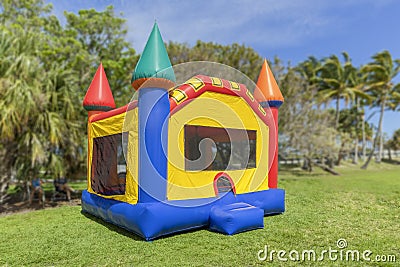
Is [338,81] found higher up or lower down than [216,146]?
higher up

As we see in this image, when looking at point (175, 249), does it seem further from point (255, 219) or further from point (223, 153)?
point (223, 153)

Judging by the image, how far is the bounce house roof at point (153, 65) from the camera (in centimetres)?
483

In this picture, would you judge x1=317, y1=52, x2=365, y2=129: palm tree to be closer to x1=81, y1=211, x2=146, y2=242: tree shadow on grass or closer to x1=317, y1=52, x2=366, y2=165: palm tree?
x1=317, y1=52, x2=366, y2=165: palm tree

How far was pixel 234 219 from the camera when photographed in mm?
4941

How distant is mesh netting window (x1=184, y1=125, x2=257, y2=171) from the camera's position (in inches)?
264

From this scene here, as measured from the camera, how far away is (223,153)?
952 cm

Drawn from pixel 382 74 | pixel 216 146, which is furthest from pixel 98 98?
pixel 382 74

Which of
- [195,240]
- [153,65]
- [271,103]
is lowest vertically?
[195,240]

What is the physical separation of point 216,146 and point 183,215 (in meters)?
4.00

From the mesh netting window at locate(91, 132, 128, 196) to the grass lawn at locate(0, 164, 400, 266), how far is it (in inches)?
28.7

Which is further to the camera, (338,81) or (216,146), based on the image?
(338,81)

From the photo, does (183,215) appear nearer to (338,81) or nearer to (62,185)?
(62,185)

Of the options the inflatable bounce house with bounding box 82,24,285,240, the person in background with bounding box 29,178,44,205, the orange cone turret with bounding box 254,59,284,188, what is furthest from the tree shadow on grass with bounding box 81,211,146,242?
the orange cone turret with bounding box 254,59,284,188

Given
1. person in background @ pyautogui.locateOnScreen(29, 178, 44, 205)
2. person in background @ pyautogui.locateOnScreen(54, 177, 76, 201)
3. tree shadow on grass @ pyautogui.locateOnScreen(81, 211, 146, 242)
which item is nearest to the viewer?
tree shadow on grass @ pyautogui.locateOnScreen(81, 211, 146, 242)
